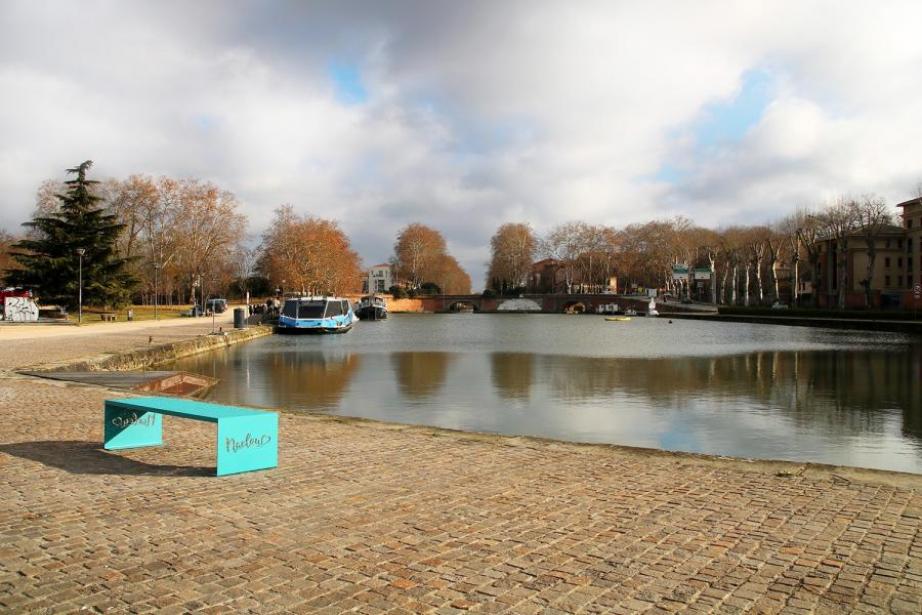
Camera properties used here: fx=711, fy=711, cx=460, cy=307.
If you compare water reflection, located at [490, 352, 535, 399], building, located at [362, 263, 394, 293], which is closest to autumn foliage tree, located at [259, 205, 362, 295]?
water reflection, located at [490, 352, 535, 399]

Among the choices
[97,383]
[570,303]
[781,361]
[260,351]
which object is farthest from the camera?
[570,303]

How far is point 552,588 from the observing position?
4.11 m

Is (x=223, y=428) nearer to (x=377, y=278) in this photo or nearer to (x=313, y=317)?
Result: (x=313, y=317)

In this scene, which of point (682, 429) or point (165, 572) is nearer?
point (165, 572)

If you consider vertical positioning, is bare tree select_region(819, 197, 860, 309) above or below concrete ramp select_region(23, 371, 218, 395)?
above

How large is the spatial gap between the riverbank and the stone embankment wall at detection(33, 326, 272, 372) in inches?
1717

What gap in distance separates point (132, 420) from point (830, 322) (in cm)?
5875

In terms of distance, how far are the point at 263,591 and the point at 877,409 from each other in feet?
51.5

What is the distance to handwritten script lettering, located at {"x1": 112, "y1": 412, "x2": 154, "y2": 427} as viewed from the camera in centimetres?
803

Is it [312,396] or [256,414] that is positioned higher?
[256,414]

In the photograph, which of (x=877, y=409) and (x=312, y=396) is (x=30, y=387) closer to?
(x=312, y=396)

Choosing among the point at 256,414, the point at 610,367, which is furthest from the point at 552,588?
the point at 610,367

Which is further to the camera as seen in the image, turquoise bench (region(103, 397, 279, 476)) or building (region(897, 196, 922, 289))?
building (region(897, 196, 922, 289))

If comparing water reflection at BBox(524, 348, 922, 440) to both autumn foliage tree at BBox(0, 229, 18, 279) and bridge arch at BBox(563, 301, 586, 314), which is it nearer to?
autumn foliage tree at BBox(0, 229, 18, 279)
